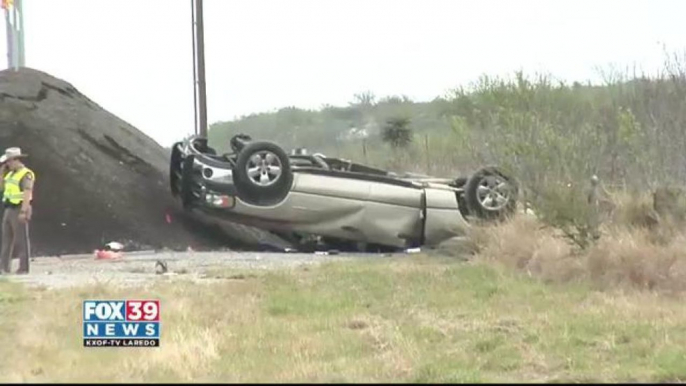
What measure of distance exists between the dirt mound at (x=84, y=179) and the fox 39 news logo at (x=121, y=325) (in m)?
11.5

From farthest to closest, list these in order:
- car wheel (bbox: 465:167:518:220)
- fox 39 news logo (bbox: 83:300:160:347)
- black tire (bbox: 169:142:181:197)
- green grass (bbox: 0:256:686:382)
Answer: black tire (bbox: 169:142:181:197) → car wheel (bbox: 465:167:518:220) → green grass (bbox: 0:256:686:382) → fox 39 news logo (bbox: 83:300:160:347)

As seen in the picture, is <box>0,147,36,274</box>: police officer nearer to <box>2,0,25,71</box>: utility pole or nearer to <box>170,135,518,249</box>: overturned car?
<box>170,135,518,249</box>: overturned car

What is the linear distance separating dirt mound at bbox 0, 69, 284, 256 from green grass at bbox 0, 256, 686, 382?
6707 mm

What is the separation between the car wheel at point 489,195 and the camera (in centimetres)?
1572

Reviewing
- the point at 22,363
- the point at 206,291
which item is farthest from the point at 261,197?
the point at 22,363

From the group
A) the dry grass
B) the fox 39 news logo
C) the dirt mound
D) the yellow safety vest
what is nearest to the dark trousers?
the yellow safety vest

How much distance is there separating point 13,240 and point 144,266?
5.63 ft

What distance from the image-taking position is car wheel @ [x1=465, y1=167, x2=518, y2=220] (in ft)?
51.6

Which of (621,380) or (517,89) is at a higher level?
(517,89)

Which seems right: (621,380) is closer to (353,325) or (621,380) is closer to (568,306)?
(353,325)

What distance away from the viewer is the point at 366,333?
329 inches

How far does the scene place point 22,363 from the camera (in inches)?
258

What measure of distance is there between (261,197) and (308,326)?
26.0 feet

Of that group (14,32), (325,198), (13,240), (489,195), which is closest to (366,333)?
(13,240)
